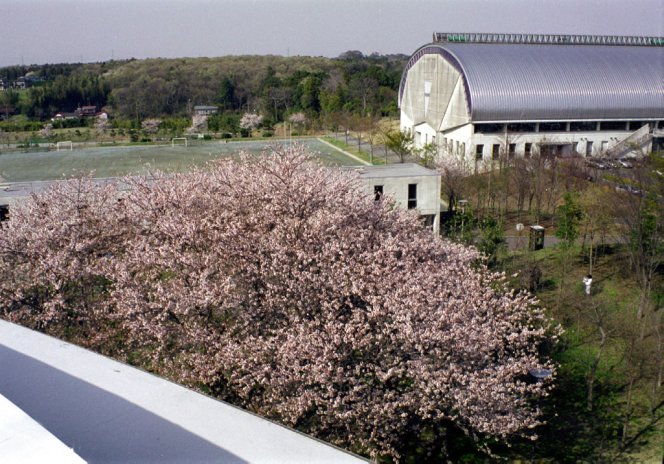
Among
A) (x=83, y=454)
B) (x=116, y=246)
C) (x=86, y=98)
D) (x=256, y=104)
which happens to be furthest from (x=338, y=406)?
(x=86, y=98)

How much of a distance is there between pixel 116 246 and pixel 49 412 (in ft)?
21.0

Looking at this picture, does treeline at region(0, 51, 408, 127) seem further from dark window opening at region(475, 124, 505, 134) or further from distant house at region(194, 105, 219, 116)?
dark window opening at region(475, 124, 505, 134)

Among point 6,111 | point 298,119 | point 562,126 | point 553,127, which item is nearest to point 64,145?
point 6,111

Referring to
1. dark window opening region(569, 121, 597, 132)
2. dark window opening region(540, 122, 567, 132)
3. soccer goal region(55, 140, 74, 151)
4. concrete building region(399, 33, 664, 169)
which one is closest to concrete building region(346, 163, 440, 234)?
concrete building region(399, 33, 664, 169)

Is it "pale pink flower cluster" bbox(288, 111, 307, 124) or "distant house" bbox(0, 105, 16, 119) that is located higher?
"distant house" bbox(0, 105, 16, 119)

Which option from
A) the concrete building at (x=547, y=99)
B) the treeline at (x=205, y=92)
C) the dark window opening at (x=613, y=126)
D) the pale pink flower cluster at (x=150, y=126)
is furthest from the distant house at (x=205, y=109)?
the dark window opening at (x=613, y=126)

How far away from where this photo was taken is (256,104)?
56.4 metres

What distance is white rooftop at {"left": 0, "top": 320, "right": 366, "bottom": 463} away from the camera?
135 inches

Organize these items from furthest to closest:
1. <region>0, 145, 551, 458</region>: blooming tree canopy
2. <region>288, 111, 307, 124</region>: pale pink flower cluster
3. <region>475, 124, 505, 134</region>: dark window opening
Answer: <region>288, 111, 307, 124</region>: pale pink flower cluster → <region>475, 124, 505, 134</region>: dark window opening → <region>0, 145, 551, 458</region>: blooming tree canopy

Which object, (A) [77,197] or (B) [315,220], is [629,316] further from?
(A) [77,197]

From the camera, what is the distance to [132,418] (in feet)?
12.5

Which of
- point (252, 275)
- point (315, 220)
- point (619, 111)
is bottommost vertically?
point (252, 275)

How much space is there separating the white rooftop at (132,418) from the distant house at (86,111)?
55.0 metres

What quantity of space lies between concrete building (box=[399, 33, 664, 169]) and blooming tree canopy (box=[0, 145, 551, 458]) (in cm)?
1893
